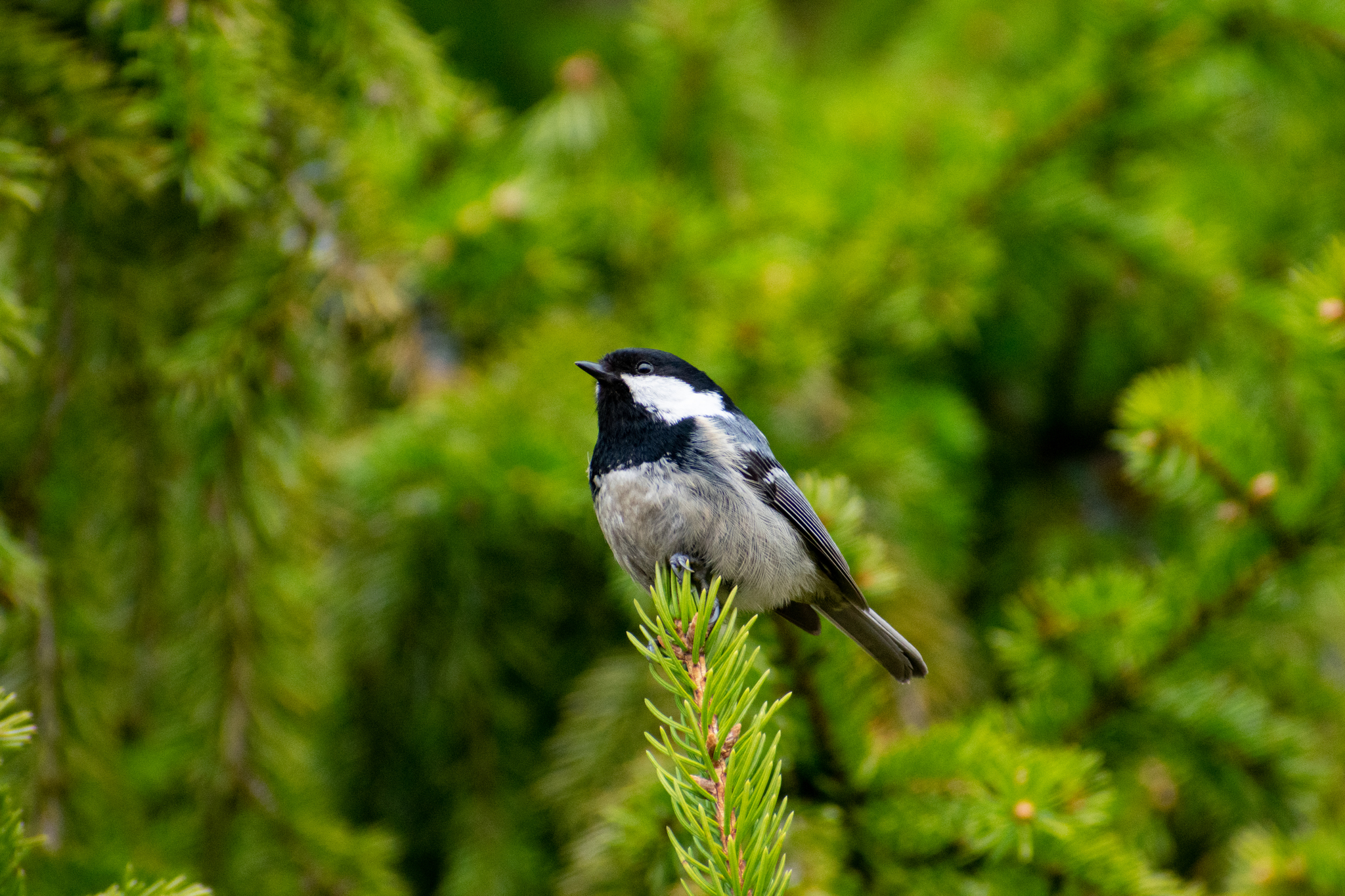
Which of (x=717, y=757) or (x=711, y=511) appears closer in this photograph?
(x=717, y=757)

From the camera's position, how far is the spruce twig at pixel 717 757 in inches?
33.9

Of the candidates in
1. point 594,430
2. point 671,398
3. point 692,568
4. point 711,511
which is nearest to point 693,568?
point 692,568

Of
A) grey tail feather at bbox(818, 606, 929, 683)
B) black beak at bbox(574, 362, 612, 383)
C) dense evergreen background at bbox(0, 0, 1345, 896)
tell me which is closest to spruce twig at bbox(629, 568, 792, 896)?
dense evergreen background at bbox(0, 0, 1345, 896)

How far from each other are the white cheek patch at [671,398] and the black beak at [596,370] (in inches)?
1.4

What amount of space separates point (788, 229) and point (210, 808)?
1.74 metres

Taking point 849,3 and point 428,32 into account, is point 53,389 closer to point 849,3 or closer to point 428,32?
point 428,32

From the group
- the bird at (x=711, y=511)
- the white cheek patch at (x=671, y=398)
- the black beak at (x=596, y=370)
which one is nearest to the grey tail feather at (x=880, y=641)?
the bird at (x=711, y=511)

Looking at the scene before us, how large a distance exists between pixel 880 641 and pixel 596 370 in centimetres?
66

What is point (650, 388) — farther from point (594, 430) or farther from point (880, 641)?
point (880, 641)

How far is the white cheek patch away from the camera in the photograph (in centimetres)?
159

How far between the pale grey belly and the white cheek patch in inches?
6.4

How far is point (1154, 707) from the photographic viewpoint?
139cm

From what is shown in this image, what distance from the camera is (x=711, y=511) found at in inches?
56.4

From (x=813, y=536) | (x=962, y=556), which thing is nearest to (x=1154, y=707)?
(x=813, y=536)
